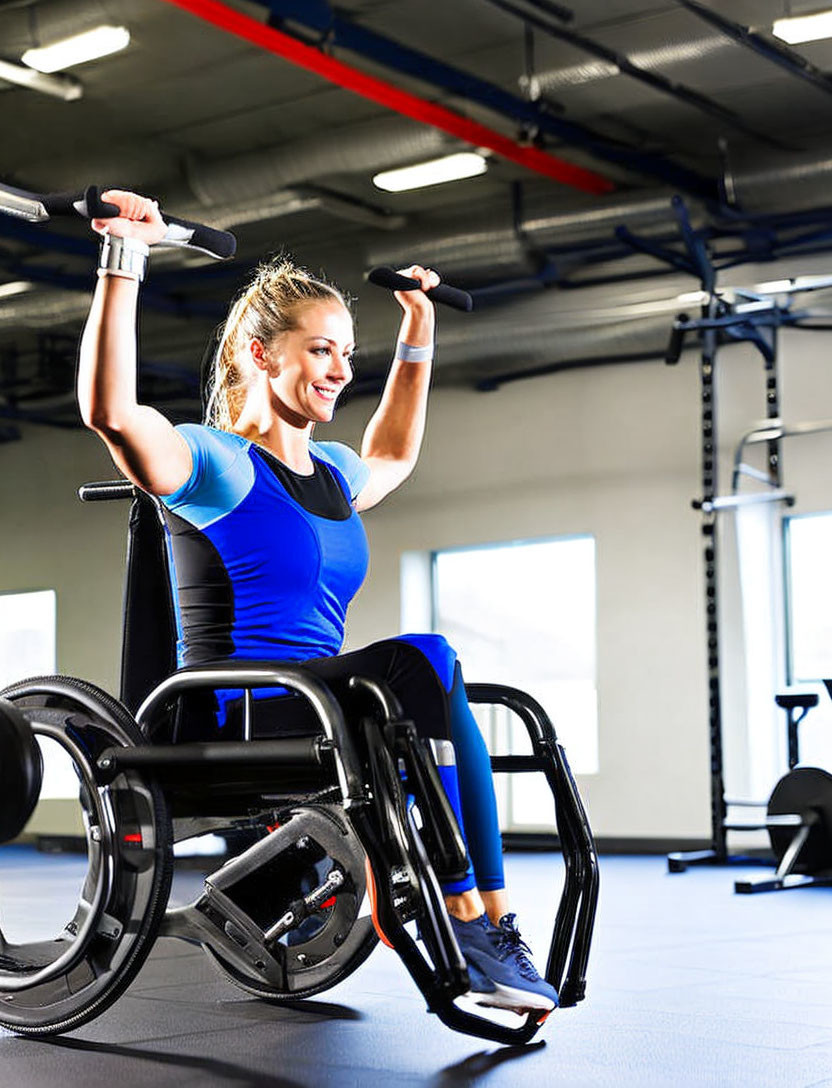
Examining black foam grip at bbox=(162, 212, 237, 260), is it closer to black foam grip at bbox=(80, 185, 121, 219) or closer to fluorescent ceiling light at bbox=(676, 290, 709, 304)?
black foam grip at bbox=(80, 185, 121, 219)

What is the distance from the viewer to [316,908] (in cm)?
230

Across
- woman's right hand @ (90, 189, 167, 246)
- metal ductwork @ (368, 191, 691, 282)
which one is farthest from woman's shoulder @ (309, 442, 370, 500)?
metal ductwork @ (368, 191, 691, 282)

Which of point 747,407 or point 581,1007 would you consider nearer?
point 581,1007

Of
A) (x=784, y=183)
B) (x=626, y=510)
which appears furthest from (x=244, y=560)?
(x=626, y=510)

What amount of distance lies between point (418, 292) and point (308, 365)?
25 cm

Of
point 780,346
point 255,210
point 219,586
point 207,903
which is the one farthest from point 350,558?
point 780,346

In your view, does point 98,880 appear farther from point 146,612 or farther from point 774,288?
point 774,288

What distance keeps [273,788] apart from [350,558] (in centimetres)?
39

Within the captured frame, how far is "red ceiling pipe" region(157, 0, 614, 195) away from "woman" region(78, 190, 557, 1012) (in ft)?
8.54

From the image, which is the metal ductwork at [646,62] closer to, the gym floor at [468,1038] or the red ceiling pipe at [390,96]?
the red ceiling pipe at [390,96]

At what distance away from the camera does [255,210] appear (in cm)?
657

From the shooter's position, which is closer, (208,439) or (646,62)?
(208,439)

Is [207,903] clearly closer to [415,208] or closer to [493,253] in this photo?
[493,253]

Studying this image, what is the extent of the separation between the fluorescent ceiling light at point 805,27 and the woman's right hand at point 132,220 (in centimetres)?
377
